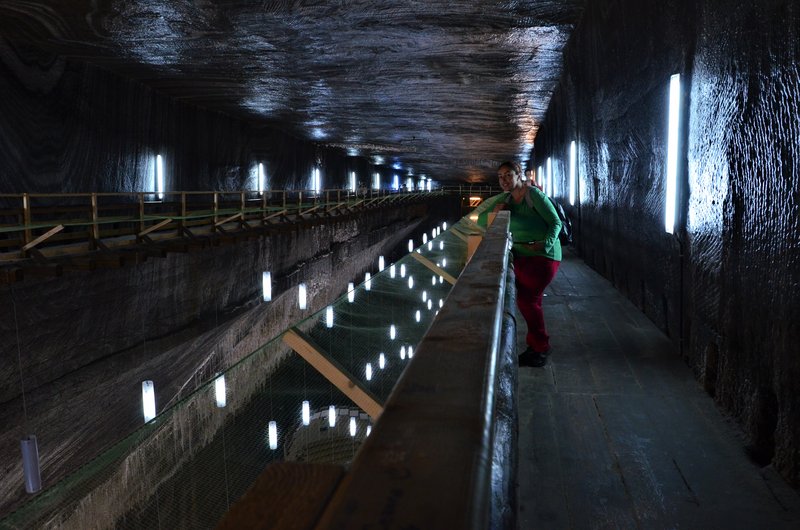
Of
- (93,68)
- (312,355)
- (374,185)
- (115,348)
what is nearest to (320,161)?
(374,185)

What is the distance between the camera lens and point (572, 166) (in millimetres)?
12992

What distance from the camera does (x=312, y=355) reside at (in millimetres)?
2307

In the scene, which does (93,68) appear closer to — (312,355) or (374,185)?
(312,355)

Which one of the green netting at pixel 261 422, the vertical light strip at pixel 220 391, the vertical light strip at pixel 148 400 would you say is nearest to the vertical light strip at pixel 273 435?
the green netting at pixel 261 422

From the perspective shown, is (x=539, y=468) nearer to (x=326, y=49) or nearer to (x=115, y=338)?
(x=115, y=338)

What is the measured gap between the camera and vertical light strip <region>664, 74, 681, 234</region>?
15.8 ft

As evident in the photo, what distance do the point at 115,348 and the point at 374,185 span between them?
40.5 metres

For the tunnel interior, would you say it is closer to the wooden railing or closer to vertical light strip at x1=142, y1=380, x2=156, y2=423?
the wooden railing

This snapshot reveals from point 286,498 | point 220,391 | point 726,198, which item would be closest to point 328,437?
point 220,391

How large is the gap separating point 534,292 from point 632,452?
1.78 meters

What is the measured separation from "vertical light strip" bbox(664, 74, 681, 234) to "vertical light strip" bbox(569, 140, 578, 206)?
24.4ft

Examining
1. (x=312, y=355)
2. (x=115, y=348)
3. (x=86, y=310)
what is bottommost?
(x=115, y=348)

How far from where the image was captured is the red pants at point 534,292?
4715 mm

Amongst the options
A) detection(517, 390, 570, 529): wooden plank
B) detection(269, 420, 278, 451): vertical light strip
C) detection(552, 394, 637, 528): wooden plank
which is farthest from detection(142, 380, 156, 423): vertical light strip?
detection(269, 420, 278, 451): vertical light strip
